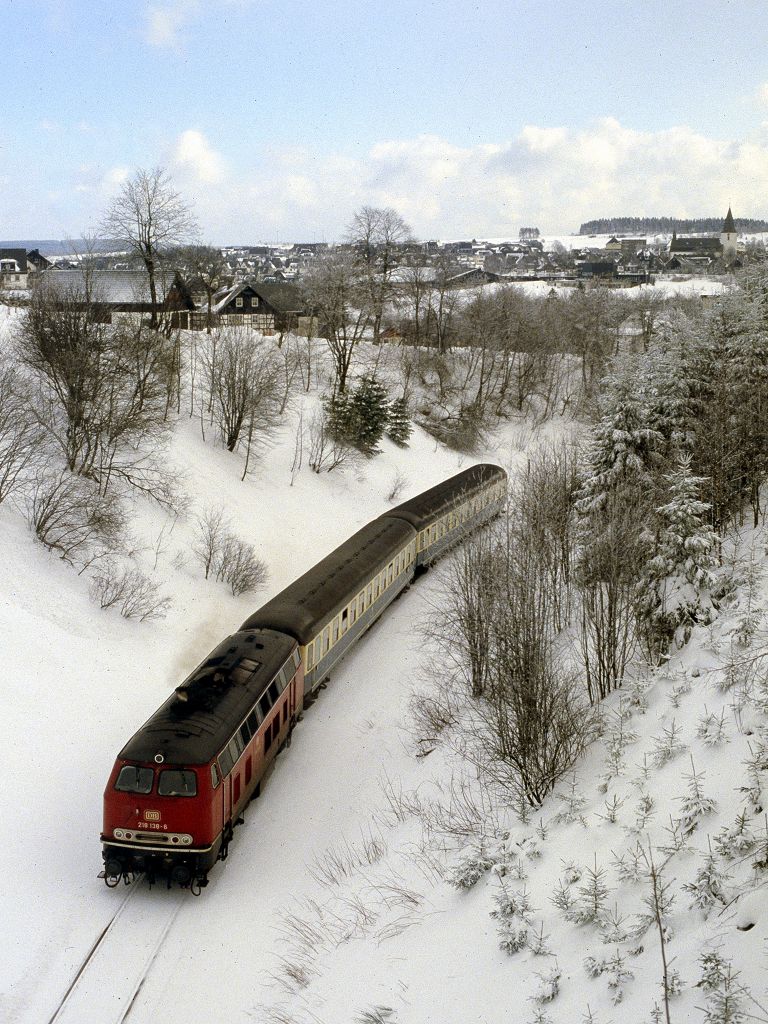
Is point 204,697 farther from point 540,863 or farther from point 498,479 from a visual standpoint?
point 498,479

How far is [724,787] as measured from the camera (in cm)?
1085

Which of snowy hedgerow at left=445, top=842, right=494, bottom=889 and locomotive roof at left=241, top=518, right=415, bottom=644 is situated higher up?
locomotive roof at left=241, top=518, right=415, bottom=644

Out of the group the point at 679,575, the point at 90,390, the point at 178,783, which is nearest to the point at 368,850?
the point at 178,783

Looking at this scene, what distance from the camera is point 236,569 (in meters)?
27.0

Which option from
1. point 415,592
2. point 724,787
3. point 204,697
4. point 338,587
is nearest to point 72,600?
point 338,587

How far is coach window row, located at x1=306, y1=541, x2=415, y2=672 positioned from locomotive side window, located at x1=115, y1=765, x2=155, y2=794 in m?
6.46

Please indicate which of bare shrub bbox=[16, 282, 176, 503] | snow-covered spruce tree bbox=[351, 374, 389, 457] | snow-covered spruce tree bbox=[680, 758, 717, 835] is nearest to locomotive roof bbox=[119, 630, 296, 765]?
snow-covered spruce tree bbox=[680, 758, 717, 835]

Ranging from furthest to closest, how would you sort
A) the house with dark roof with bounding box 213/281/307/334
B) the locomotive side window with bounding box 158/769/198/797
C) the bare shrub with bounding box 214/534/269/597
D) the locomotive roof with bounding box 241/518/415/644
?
the house with dark roof with bounding box 213/281/307/334
the bare shrub with bounding box 214/534/269/597
the locomotive roof with bounding box 241/518/415/644
the locomotive side window with bounding box 158/769/198/797

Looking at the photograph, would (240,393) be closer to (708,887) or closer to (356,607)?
(356,607)

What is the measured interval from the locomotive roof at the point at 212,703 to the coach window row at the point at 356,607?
65.6 inches

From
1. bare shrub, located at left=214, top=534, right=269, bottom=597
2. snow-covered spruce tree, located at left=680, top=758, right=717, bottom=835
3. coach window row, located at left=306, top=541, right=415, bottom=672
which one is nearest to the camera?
snow-covered spruce tree, located at left=680, top=758, right=717, bottom=835

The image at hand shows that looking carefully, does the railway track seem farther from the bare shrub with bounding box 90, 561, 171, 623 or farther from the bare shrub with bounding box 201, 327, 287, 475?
the bare shrub with bounding box 201, 327, 287, 475

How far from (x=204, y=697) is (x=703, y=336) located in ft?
67.2

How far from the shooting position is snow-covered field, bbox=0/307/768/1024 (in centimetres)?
935
